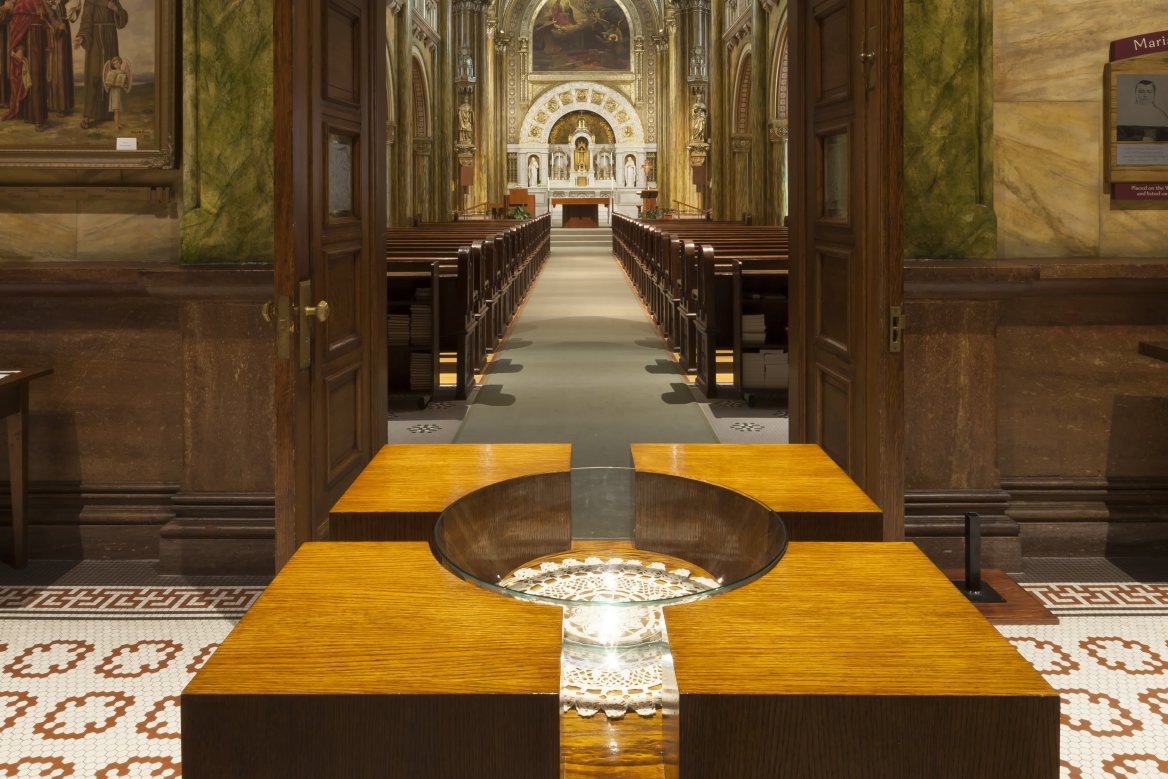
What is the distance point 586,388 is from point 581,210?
29.9 m

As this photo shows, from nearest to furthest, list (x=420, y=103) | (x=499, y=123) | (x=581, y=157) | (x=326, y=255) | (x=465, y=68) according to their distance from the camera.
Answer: (x=326, y=255), (x=420, y=103), (x=465, y=68), (x=499, y=123), (x=581, y=157)

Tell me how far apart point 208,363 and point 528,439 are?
2327mm

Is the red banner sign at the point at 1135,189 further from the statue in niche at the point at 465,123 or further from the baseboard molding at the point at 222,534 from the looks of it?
the statue in niche at the point at 465,123

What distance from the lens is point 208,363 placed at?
3.92 metres

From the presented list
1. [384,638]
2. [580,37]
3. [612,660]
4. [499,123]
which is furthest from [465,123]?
[384,638]

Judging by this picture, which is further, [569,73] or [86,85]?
[569,73]

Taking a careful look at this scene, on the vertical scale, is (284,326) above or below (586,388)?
above

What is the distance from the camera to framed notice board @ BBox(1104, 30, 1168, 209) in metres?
4.03

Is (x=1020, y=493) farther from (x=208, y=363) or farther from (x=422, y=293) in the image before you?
(x=422, y=293)

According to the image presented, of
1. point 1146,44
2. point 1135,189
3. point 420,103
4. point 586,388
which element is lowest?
point 586,388

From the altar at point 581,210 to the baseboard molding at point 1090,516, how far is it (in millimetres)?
32841

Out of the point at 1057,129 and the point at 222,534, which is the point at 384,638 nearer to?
the point at 222,534

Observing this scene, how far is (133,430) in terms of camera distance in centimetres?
416

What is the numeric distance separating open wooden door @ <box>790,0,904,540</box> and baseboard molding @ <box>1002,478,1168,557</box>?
36.9 inches
